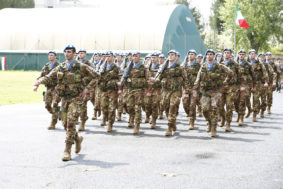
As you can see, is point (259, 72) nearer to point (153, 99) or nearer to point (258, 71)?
point (258, 71)

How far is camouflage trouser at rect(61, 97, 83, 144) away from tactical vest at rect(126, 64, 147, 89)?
11.2 ft

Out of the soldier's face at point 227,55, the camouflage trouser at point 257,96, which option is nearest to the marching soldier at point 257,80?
the camouflage trouser at point 257,96

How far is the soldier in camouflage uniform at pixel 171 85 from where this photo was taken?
420 inches

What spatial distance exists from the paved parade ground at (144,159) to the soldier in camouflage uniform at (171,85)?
0.54 meters

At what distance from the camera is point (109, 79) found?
11812 mm

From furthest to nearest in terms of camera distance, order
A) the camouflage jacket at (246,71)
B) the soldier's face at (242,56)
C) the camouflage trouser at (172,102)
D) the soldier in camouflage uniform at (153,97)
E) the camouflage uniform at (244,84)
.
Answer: the camouflage jacket at (246,71) < the soldier's face at (242,56) < the camouflage uniform at (244,84) < the soldier in camouflage uniform at (153,97) < the camouflage trouser at (172,102)

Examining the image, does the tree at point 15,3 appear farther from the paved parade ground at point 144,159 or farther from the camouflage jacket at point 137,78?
the camouflage jacket at point 137,78

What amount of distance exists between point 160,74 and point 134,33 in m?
37.2

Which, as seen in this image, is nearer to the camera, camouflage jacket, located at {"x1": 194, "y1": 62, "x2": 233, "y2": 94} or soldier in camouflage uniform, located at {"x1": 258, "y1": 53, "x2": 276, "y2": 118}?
camouflage jacket, located at {"x1": 194, "y1": 62, "x2": 233, "y2": 94}

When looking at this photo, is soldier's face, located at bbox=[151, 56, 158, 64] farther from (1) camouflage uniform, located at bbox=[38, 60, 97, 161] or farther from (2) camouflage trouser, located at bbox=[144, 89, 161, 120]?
(1) camouflage uniform, located at bbox=[38, 60, 97, 161]

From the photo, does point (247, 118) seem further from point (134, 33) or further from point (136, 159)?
point (134, 33)

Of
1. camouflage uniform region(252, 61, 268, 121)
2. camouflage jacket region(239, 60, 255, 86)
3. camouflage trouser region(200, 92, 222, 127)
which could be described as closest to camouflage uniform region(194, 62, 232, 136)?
camouflage trouser region(200, 92, 222, 127)

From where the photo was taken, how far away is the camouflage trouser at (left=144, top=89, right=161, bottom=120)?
479 inches

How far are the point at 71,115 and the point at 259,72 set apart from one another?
27.2ft
